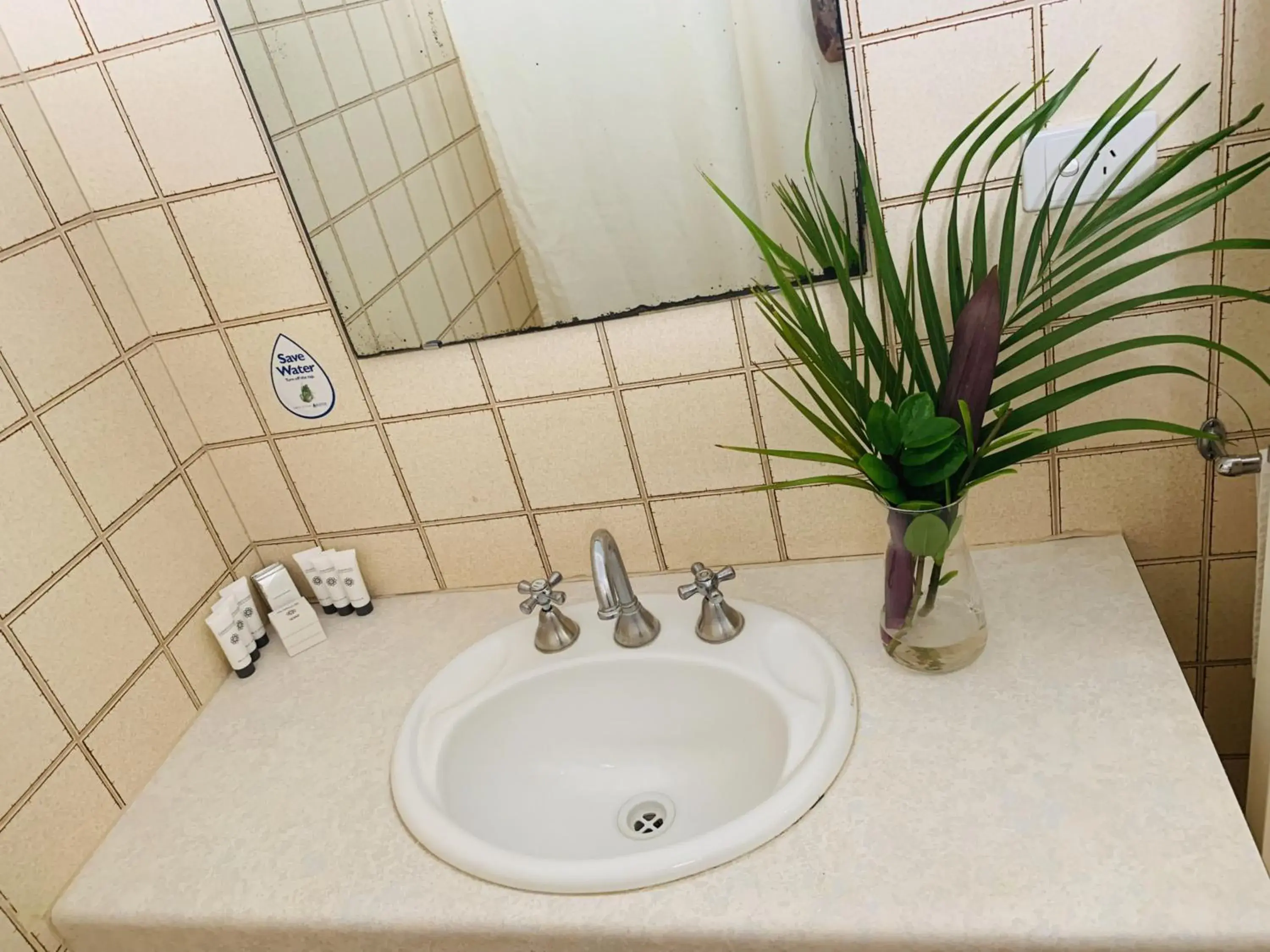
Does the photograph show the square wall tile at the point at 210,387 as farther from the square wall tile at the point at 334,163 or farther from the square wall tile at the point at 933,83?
the square wall tile at the point at 933,83

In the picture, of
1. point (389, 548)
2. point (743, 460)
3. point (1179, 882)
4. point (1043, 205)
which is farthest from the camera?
point (389, 548)

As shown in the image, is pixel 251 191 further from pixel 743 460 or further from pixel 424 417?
pixel 743 460

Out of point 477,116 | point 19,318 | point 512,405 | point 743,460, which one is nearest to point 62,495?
point 19,318

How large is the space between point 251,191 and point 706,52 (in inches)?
20.7

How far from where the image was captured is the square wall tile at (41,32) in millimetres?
976

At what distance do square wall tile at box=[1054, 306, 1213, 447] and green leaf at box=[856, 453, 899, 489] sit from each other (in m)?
0.28

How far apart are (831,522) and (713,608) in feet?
0.62

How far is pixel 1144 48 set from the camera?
2.71ft

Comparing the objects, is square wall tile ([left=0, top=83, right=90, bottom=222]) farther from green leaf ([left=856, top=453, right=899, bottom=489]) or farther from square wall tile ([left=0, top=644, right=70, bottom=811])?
green leaf ([left=856, top=453, right=899, bottom=489])

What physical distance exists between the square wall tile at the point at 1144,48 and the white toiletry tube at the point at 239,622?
1.10 meters

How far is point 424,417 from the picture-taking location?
113cm

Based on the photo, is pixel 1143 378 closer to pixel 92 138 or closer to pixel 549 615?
pixel 549 615

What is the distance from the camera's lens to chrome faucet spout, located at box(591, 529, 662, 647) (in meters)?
Answer: 1.01

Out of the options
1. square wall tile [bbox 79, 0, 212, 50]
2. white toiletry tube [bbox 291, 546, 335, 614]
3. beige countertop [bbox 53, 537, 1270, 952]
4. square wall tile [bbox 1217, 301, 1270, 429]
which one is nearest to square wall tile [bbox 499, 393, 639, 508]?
beige countertop [bbox 53, 537, 1270, 952]
